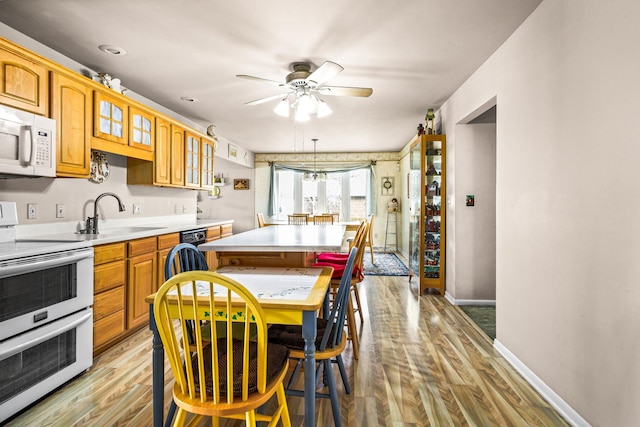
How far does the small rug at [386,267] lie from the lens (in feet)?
18.2

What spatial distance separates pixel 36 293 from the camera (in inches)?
76.3

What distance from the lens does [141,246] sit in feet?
9.92

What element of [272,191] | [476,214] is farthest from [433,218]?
[272,191]

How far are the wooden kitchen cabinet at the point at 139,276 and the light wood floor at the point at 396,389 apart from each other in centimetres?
19

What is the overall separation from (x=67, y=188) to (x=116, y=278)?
3.11ft

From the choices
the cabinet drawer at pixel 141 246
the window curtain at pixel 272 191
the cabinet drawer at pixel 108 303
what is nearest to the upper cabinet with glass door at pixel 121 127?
the cabinet drawer at pixel 141 246

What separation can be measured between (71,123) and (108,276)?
1.19m

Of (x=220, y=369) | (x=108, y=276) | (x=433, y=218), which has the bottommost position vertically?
(x=220, y=369)

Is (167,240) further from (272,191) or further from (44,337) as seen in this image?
(272,191)

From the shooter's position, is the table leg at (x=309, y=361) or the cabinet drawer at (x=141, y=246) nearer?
the table leg at (x=309, y=361)

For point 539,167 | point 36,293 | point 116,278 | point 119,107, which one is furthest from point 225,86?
point 539,167

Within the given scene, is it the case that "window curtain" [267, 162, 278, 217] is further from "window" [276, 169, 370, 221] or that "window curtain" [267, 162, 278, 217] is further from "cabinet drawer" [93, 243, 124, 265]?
"cabinet drawer" [93, 243, 124, 265]

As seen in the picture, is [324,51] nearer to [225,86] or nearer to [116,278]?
[225,86]

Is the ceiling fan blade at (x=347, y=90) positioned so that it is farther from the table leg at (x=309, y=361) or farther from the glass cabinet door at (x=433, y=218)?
the table leg at (x=309, y=361)
